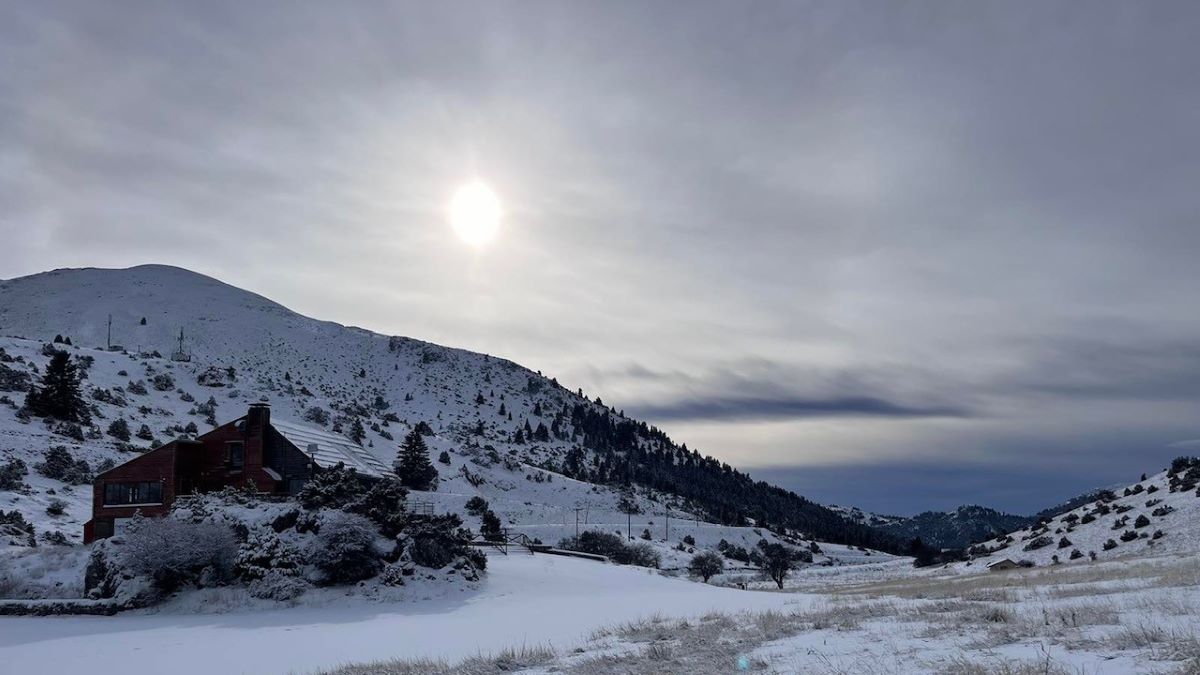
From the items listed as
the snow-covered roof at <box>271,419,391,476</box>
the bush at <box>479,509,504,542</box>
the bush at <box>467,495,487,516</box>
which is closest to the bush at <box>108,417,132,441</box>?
the snow-covered roof at <box>271,419,391,476</box>

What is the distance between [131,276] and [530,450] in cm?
12679

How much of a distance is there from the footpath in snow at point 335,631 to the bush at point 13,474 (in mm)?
24815

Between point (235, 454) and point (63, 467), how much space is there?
18550mm

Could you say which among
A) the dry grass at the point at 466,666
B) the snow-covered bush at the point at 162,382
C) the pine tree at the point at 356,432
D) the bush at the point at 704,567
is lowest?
the bush at the point at 704,567

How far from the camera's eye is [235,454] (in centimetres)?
4578

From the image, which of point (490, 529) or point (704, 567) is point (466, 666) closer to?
point (490, 529)

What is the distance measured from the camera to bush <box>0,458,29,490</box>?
48062 mm

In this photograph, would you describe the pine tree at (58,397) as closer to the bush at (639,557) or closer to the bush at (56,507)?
the bush at (56,507)

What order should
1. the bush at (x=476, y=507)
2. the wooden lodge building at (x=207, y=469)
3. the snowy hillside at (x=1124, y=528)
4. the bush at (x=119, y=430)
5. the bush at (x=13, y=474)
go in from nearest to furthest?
the wooden lodge building at (x=207, y=469), the snowy hillside at (x=1124, y=528), the bush at (x=13, y=474), the bush at (x=119, y=430), the bush at (x=476, y=507)

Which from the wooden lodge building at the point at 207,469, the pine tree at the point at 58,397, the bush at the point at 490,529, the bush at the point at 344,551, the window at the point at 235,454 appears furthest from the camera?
the pine tree at the point at 58,397

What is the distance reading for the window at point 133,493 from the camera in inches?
1733

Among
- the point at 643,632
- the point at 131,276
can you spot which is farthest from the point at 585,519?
the point at 131,276

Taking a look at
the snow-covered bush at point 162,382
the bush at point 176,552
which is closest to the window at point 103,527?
the bush at point 176,552

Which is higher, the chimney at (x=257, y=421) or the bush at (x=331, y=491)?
the chimney at (x=257, y=421)
